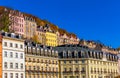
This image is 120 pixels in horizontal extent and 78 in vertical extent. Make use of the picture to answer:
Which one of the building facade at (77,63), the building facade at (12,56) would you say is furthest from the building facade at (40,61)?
the building facade at (12,56)

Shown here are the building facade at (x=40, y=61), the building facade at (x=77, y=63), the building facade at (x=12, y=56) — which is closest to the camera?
the building facade at (x=12, y=56)

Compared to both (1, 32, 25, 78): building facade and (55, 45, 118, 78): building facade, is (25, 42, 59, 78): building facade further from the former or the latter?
(1, 32, 25, 78): building facade

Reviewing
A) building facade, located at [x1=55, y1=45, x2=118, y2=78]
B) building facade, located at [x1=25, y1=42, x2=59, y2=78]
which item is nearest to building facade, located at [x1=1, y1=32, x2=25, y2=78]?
building facade, located at [x1=25, y1=42, x2=59, y2=78]

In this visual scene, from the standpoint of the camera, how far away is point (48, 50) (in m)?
138

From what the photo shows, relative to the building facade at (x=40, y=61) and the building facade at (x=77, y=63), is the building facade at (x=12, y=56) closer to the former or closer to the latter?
the building facade at (x=40, y=61)

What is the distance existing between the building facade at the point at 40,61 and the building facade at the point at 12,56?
4.34m

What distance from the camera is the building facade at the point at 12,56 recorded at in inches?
4368

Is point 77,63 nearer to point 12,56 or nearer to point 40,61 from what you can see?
point 40,61

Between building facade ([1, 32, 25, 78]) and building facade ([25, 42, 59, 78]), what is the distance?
4342 mm

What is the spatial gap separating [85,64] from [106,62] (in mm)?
18285

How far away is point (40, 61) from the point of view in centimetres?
13212

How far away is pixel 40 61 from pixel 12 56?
19044 mm

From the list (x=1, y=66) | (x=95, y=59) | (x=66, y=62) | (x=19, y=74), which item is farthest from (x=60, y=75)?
(x=1, y=66)

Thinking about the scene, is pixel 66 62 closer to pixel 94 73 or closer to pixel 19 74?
pixel 94 73
